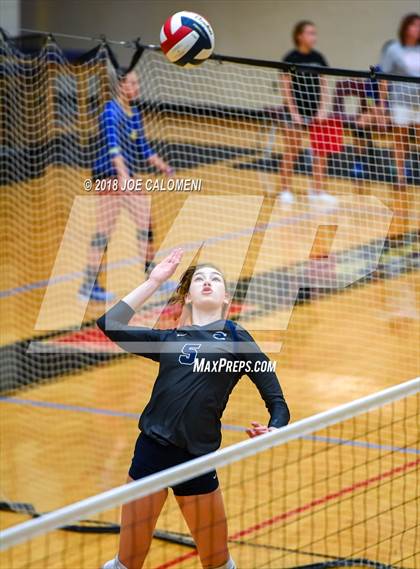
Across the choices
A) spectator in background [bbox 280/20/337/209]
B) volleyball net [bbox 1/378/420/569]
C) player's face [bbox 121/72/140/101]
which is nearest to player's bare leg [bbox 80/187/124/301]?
player's face [bbox 121/72/140/101]

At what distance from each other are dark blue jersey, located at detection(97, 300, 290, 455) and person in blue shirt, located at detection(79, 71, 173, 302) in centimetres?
371

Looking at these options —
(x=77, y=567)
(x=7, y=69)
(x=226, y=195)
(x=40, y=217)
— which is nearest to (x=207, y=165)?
(x=226, y=195)

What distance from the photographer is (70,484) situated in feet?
21.6

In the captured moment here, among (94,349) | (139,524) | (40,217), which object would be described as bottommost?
(139,524)

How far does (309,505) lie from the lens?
6.20 m

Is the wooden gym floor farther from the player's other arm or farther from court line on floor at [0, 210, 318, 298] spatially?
the player's other arm

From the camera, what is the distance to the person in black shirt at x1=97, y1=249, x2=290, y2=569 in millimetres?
→ 4656

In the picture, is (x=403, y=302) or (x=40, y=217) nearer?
(x=403, y=302)

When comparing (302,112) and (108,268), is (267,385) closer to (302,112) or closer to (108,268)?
(108,268)

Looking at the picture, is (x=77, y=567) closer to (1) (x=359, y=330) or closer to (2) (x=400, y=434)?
(2) (x=400, y=434)

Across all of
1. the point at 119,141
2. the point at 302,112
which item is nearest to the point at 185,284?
the point at 119,141

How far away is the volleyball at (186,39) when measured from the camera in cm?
707

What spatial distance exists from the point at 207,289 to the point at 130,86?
4371 millimetres

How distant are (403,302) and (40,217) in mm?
4020
